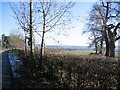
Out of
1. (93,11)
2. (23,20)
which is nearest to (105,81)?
(23,20)

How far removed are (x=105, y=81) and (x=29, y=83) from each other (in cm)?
458

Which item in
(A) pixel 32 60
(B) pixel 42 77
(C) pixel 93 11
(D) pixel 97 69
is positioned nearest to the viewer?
(D) pixel 97 69

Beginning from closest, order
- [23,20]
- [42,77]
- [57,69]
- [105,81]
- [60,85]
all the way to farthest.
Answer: [105,81] → [60,85] → [57,69] → [42,77] → [23,20]

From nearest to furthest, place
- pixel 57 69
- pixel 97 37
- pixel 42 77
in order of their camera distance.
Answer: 1. pixel 57 69
2. pixel 42 77
3. pixel 97 37

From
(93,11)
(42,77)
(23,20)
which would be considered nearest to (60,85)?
(42,77)

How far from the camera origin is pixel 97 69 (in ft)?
29.4

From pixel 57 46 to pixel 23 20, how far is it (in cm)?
677

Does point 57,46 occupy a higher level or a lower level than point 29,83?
higher

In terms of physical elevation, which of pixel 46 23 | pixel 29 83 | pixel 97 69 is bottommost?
pixel 29 83

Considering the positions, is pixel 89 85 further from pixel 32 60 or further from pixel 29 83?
pixel 32 60

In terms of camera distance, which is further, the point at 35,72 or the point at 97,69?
the point at 35,72

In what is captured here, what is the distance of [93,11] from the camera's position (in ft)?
138

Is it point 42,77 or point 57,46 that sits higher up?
point 57,46

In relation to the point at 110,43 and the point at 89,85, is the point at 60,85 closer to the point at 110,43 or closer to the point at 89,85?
the point at 89,85
